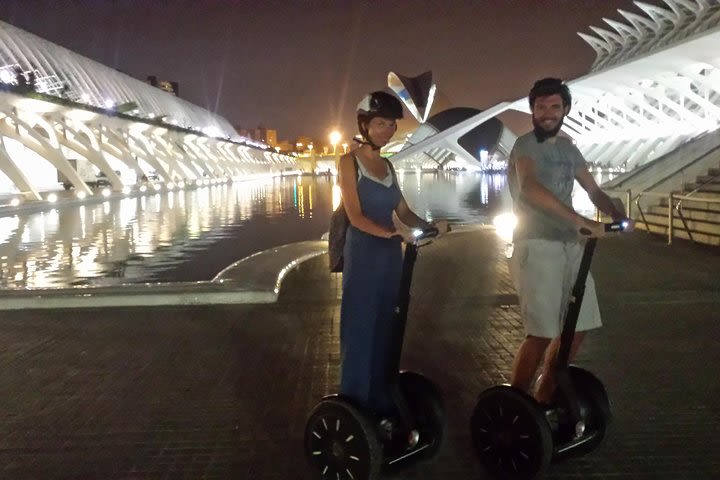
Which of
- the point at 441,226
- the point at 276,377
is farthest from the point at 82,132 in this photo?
the point at 441,226

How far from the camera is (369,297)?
2982mm

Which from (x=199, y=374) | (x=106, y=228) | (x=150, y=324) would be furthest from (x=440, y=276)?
(x=106, y=228)

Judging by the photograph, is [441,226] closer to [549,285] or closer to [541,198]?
[541,198]

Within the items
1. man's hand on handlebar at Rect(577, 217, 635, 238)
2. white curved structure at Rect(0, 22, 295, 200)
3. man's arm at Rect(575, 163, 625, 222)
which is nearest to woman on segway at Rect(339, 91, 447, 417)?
man's hand on handlebar at Rect(577, 217, 635, 238)

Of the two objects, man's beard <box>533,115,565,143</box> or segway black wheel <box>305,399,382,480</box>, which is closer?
segway black wheel <box>305,399,382,480</box>

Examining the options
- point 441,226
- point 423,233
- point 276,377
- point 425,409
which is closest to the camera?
point 423,233

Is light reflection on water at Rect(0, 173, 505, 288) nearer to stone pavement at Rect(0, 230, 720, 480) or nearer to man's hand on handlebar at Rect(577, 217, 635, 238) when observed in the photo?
stone pavement at Rect(0, 230, 720, 480)

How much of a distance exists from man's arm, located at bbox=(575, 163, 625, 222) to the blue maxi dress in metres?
0.93

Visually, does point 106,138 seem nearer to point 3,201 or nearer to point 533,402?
point 3,201

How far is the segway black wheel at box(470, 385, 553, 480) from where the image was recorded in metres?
3.03

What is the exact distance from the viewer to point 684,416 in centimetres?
395

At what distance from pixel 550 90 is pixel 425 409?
155cm

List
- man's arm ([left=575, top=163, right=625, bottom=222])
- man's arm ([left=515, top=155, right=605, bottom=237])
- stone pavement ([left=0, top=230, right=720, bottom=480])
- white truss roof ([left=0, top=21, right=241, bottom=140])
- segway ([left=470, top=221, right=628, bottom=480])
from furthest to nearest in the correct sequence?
white truss roof ([left=0, top=21, right=241, bottom=140]), stone pavement ([left=0, top=230, right=720, bottom=480]), man's arm ([left=575, top=163, right=625, bottom=222]), segway ([left=470, top=221, right=628, bottom=480]), man's arm ([left=515, top=155, right=605, bottom=237])

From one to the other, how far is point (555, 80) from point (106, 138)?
4903 cm
